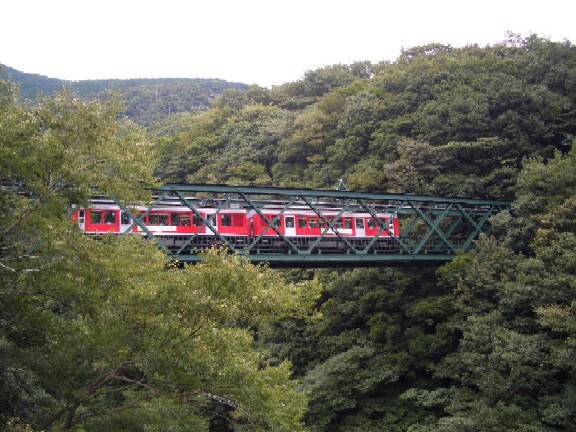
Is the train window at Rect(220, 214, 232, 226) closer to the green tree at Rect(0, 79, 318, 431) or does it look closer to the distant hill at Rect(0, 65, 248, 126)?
the green tree at Rect(0, 79, 318, 431)

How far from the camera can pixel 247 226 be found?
22.7 metres

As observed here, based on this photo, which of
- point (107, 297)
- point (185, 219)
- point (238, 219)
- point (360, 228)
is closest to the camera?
point (107, 297)

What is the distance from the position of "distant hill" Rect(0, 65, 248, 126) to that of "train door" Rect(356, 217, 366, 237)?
2451 inches

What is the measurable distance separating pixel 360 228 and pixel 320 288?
13.7 meters

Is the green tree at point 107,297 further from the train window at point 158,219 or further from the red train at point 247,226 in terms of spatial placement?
the train window at point 158,219

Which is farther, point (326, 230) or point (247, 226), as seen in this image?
point (247, 226)

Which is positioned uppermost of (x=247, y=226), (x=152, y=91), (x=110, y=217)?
(x=152, y=91)

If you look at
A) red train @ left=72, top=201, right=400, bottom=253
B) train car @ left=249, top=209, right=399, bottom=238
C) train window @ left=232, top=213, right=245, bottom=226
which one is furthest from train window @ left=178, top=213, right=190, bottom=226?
train car @ left=249, top=209, right=399, bottom=238

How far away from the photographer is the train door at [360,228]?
24.6 metres

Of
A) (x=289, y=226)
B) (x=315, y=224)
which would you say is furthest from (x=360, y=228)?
(x=289, y=226)

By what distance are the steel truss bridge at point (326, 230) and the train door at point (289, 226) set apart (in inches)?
13.8

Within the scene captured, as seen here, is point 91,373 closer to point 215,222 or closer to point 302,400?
point 302,400

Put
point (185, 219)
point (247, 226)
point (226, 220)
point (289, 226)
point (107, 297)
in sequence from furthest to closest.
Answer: point (289, 226) → point (247, 226) → point (226, 220) → point (185, 219) → point (107, 297)

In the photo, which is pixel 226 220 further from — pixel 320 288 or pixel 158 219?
pixel 320 288
